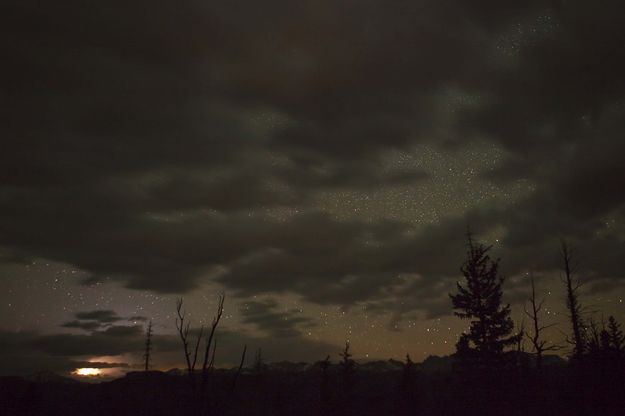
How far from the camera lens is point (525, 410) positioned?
101ft

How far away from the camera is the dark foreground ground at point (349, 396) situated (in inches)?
991

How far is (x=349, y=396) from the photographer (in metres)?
66.1

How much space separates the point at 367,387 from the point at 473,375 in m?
84.2

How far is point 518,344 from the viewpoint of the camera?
109 feet

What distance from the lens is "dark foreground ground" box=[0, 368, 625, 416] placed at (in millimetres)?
25172

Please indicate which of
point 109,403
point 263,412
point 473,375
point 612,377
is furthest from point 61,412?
point 612,377

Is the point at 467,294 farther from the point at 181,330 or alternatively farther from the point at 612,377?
the point at 181,330

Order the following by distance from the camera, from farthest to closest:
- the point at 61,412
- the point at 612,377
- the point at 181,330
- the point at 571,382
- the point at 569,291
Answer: the point at 61,412 < the point at 569,291 < the point at 571,382 < the point at 612,377 < the point at 181,330

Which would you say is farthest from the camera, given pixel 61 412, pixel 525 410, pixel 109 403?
pixel 61 412

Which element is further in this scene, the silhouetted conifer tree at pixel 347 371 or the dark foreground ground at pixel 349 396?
the silhouetted conifer tree at pixel 347 371

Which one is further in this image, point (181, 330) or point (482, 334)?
point (482, 334)

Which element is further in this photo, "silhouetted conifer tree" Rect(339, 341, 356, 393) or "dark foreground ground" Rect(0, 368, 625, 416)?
"silhouetted conifer tree" Rect(339, 341, 356, 393)

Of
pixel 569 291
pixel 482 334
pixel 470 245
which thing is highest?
pixel 470 245

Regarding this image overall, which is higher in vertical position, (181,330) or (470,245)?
(470,245)
